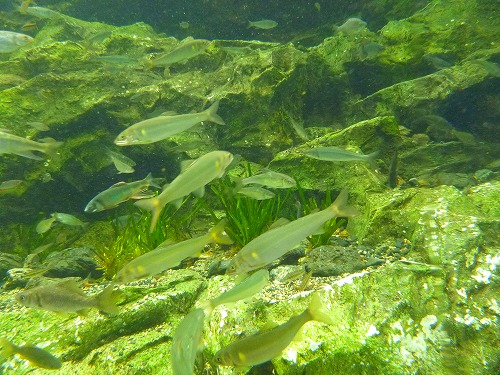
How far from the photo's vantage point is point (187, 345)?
7.65ft

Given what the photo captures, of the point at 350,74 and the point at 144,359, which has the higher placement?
the point at 350,74

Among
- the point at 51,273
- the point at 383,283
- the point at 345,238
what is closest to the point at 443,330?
the point at 383,283

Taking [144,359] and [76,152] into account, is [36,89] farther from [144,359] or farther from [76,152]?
[144,359]

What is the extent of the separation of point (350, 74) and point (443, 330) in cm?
861

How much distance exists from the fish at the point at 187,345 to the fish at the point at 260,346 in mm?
172

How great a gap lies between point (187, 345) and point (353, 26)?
33.4 ft

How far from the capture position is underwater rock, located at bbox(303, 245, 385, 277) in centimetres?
390

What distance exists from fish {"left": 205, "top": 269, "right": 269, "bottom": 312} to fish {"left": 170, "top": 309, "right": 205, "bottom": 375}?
0.26m

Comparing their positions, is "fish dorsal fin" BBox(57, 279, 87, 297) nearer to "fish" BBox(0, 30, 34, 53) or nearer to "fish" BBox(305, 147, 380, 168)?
"fish" BBox(305, 147, 380, 168)

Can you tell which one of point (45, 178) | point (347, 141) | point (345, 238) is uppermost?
point (45, 178)

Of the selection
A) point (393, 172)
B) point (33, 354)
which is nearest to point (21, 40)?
point (33, 354)

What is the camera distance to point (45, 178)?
6.92 metres

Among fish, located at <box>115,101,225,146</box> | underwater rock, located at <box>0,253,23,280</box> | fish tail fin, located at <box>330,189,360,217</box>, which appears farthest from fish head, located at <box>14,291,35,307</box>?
underwater rock, located at <box>0,253,23,280</box>

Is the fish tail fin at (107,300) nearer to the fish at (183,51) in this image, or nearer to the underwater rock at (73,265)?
the underwater rock at (73,265)
